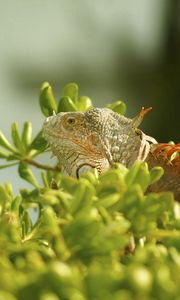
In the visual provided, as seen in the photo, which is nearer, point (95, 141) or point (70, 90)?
point (70, 90)

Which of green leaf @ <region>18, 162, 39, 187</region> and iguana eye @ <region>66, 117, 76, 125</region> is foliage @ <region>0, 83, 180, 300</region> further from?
iguana eye @ <region>66, 117, 76, 125</region>

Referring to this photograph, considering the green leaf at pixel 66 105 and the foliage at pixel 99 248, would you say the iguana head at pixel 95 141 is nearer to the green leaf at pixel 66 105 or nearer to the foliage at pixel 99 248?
the green leaf at pixel 66 105

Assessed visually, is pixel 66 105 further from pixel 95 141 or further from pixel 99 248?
pixel 99 248

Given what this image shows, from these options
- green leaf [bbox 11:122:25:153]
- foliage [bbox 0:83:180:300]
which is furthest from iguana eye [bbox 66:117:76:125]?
foliage [bbox 0:83:180:300]

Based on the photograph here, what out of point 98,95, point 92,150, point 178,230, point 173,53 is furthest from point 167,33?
point 178,230

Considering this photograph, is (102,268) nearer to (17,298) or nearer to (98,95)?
(17,298)

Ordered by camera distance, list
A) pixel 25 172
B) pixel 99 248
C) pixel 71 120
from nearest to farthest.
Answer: pixel 99 248 → pixel 25 172 → pixel 71 120

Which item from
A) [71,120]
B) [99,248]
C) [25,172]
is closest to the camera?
[99,248]

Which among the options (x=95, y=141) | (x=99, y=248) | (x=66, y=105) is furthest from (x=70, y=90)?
(x=99, y=248)
